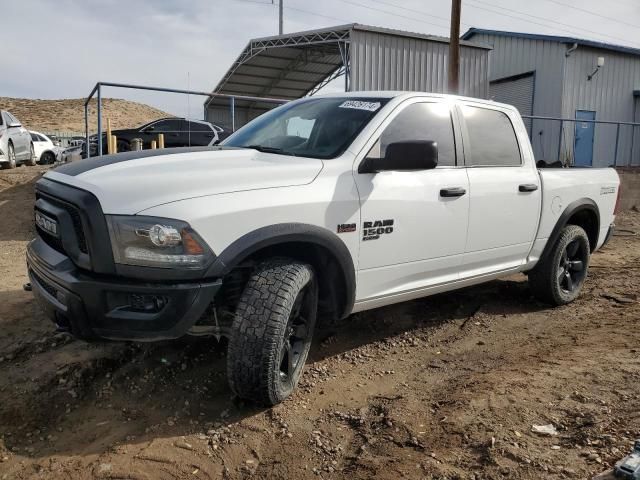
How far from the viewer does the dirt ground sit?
2.66 metres

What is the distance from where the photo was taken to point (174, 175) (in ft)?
9.45

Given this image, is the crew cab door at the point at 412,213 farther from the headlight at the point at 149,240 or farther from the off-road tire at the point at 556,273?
the off-road tire at the point at 556,273

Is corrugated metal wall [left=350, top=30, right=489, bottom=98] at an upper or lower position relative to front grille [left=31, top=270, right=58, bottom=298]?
upper

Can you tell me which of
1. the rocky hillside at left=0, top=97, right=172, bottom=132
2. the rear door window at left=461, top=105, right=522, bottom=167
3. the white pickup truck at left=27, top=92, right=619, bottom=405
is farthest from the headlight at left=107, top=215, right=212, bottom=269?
the rocky hillside at left=0, top=97, right=172, bottom=132

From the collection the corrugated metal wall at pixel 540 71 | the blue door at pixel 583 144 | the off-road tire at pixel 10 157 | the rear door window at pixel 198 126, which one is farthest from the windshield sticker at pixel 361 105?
the blue door at pixel 583 144

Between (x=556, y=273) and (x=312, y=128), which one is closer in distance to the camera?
(x=312, y=128)

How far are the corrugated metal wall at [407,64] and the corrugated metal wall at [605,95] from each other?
3192mm

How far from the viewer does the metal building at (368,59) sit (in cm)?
1552

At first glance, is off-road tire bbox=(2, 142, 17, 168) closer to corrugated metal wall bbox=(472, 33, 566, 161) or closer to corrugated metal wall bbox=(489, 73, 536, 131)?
corrugated metal wall bbox=(472, 33, 566, 161)

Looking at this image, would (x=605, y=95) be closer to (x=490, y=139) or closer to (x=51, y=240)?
(x=490, y=139)

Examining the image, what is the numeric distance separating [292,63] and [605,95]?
11.7m

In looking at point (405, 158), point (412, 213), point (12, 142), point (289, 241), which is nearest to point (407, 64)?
point (12, 142)

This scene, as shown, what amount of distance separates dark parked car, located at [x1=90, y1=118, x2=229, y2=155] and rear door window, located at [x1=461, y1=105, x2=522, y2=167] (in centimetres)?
906

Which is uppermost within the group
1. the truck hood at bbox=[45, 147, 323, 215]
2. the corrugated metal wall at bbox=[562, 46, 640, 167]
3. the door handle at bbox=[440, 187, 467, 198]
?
the corrugated metal wall at bbox=[562, 46, 640, 167]
